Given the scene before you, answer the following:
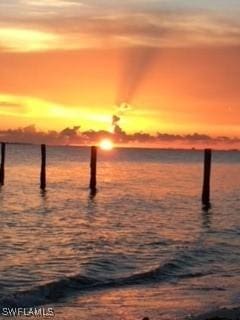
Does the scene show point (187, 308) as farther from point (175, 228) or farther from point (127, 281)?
point (175, 228)

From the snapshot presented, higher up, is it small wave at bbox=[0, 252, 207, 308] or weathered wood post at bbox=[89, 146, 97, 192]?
weathered wood post at bbox=[89, 146, 97, 192]

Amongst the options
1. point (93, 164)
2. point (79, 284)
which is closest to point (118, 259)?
point (79, 284)

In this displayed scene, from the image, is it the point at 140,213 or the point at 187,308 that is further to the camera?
the point at 140,213

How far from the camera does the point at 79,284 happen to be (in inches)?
582

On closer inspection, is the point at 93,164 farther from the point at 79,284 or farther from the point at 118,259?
the point at 79,284

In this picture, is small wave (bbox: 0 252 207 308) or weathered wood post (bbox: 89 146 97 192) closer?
small wave (bbox: 0 252 207 308)

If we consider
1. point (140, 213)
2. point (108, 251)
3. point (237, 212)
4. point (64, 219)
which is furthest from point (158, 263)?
point (237, 212)

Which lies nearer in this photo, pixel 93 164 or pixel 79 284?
pixel 79 284

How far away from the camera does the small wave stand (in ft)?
42.9

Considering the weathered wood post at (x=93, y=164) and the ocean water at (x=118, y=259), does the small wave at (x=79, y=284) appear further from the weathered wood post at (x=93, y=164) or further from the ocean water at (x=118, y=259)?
the weathered wood post at (x=93, y=164)

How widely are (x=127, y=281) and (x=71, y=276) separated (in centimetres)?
128

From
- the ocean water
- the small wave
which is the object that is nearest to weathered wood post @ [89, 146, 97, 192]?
the ocean water

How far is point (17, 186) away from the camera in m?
48.8

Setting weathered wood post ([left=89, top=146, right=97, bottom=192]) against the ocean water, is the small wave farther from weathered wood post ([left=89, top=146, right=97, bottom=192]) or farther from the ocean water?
weathered wood post ([left=89, top=146, right=97, bottom=192])
